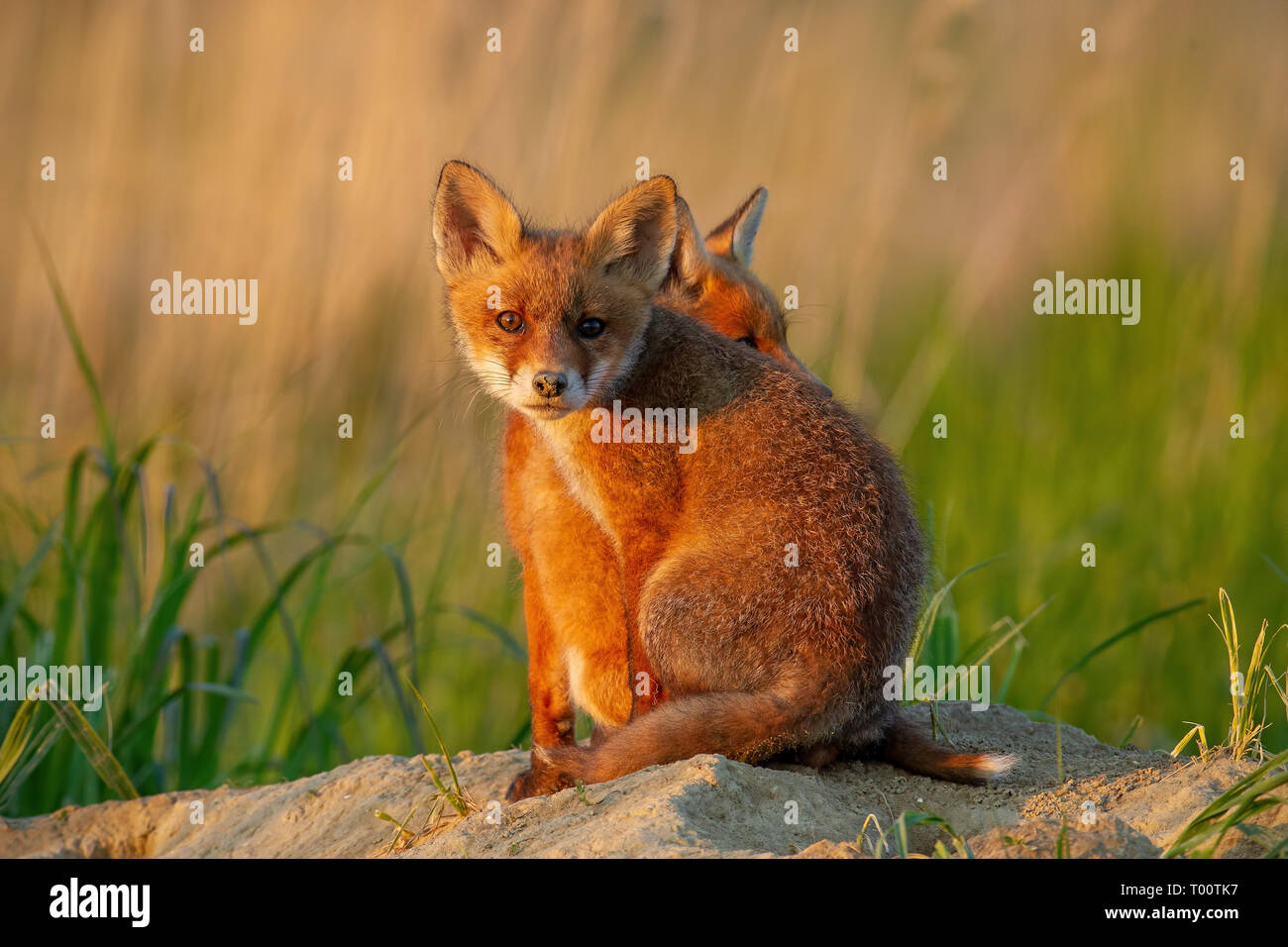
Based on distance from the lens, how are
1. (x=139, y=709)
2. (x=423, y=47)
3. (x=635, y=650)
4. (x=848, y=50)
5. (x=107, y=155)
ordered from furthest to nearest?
1. (x=848, y=50)
2. (x=423, y=47)
3. (x=107, y=155)
4. (x=139, y=709)
5. (x=635, y=650)

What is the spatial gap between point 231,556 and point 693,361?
3.60m

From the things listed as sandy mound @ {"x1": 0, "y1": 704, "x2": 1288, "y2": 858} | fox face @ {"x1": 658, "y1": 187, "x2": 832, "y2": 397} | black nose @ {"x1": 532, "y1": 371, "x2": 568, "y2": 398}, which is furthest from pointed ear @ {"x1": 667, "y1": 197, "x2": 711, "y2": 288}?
sandy mound @ {"x1": 0, "y1": 704, "x2": 1288, "y2": 858}

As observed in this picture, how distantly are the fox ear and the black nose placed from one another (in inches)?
26.5

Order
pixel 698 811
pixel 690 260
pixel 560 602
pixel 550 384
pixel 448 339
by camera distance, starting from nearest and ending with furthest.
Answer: pixel 698 811 → pixel 550 384 → pixel 560 602 → pixel 690 260 → pixel 448 339

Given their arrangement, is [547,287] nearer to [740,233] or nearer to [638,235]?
[638,235]

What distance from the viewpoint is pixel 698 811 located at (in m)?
3.10

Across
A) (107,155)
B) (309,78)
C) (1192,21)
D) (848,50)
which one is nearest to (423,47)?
(309,78)

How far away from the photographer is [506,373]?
4.03 m

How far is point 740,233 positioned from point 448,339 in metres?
1.47

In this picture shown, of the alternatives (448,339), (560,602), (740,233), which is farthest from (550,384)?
(740,233)

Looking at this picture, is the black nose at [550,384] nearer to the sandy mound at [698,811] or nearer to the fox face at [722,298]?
the sandy mound at [698,811]

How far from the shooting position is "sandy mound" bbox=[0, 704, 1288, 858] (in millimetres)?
2910

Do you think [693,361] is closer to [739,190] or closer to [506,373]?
[506,373]

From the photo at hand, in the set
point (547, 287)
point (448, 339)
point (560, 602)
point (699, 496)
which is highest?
point (448, 339)
